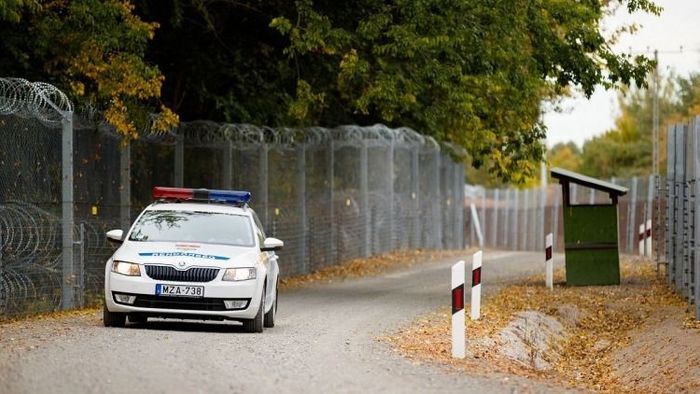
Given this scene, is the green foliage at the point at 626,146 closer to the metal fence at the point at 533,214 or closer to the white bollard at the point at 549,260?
the metal fence at the point at 533,214

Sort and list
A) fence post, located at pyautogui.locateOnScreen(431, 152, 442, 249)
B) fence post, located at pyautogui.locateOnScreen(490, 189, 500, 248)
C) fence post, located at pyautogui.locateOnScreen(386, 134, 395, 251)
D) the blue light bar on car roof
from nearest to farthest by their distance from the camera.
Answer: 1. the blue light bar on car roof
2. fence post, located at pyautogui.locateOnScreen(386, 134, 395, 251)
3. fence post, located at pyautogui.locateOnScreen(431, 152, 442, 249)
4. fence post, located at pyautogui.locateOnScreen(490, 189, 500, 248)

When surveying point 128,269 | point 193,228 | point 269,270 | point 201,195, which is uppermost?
point 201,195

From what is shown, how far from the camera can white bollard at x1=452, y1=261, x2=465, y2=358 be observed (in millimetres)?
15508

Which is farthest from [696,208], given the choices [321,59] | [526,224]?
[526,224]

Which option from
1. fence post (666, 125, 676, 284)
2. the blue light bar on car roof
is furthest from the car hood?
fence post (666, 125, 676, 284)

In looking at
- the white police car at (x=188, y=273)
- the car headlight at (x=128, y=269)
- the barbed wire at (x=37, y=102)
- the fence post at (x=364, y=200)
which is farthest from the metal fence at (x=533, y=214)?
the car headlight at (x=128, y=269)

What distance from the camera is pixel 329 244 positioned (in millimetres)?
37031

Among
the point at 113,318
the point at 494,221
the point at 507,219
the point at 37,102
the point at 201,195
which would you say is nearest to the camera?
the point at 113,318

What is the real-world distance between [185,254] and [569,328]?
25.8 ft

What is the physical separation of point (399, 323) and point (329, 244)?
1625 cm

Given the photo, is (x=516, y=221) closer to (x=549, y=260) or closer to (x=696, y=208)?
(x=549, y=260)

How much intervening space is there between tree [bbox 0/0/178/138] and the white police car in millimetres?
4746

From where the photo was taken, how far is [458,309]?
612 inches

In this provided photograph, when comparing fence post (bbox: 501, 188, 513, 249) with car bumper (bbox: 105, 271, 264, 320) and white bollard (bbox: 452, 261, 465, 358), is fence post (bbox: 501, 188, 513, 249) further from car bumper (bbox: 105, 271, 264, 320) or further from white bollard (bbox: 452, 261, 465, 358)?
white bollard (bbox: 452, 261, 465, 358)
